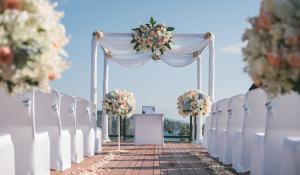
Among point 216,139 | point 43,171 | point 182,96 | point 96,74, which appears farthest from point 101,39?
point 43,171

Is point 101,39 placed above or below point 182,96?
above

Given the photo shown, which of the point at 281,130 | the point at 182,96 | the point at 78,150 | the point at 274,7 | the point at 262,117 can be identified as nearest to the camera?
the point at 274,7

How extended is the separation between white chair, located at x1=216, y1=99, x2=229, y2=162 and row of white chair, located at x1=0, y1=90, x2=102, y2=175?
2.36m

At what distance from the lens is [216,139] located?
356 inches

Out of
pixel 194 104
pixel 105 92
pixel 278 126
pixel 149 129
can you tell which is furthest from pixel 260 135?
pixel 105 92

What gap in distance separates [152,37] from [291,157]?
24.3ft

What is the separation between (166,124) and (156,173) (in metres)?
8.01

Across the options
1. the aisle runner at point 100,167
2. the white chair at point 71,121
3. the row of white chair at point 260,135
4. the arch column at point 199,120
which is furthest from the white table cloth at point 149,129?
the white chair at point 71,121

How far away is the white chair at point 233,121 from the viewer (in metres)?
7.31

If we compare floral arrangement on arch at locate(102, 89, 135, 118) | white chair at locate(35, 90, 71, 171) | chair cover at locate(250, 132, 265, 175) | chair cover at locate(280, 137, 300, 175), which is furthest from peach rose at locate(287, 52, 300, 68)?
floral arrangement on arch at locate(102, 89, 135, 118)

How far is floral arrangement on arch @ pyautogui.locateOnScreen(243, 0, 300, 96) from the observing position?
1999 millimetres

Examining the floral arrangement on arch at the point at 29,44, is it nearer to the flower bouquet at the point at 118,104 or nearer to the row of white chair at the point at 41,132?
the row of white chair at the point at 41,132

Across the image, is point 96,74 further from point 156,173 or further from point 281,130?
point 281,130

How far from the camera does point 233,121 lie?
7.56 m
